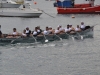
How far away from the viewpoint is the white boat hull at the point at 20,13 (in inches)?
3600

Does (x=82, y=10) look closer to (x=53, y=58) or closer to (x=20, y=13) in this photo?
(x=20, y=13)

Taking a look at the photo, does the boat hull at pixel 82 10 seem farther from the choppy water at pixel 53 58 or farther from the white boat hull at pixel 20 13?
the choppy water at pixel 53 58

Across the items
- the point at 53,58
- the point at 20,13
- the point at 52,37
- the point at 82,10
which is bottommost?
the point at 82,10

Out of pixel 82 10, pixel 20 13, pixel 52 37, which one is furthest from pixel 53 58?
pixel 82 10

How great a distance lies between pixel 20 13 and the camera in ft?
302

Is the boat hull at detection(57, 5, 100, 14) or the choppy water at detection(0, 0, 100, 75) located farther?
the boat hull at detection(57, 5, 100, 14)

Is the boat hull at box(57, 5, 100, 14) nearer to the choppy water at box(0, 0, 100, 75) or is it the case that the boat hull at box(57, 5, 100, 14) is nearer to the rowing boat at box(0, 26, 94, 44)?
the choppy water at box(0, 0, 100, 75)

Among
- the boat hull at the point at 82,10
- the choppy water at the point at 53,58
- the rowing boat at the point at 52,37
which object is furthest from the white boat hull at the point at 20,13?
the rowing boat at the point at 52,37

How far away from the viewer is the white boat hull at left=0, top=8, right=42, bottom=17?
9144cm

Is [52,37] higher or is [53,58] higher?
[52,37]

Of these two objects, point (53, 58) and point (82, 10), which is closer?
point (53, 58)

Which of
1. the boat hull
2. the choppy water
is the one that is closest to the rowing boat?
the choppy water

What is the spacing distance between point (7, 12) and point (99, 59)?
4774 cm

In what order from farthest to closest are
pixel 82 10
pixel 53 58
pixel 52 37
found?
pixel 82 10 → pixel 52 37 → pixel 53 58
